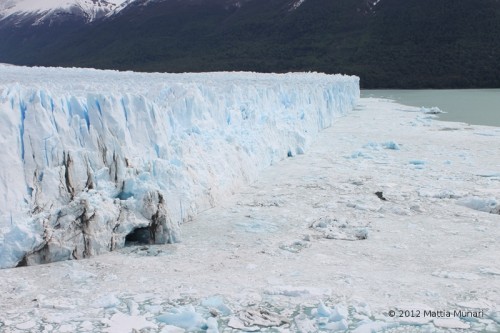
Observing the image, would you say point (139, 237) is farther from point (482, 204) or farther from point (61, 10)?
point (61, 10)

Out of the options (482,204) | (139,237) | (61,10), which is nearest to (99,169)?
(139,237)

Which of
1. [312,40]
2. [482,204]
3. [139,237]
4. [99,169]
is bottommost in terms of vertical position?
[482,204]

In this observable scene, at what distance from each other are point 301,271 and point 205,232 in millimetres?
1234

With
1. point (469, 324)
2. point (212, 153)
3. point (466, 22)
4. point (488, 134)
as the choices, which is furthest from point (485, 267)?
point (466, 22)

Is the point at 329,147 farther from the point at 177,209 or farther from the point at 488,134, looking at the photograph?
the point at 177,209

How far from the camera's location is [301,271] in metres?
3.99

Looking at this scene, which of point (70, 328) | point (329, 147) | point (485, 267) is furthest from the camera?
point (329, 147)

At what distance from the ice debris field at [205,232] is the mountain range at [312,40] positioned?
38918 mm

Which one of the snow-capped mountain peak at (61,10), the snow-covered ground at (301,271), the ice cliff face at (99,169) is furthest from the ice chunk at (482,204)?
the snow-capped mountain peak at (61,10)

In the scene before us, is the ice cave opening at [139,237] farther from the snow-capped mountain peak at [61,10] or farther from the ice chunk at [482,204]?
the snow-capped mountain peak at [61,10]

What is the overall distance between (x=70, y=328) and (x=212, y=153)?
11.3 ft

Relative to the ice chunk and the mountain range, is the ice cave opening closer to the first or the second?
the ice chunk

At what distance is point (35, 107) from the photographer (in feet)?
14.6

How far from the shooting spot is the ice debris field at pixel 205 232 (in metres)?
3.34
